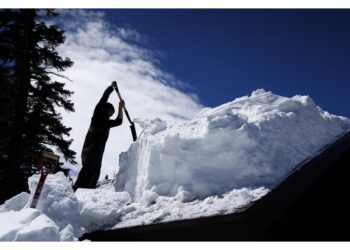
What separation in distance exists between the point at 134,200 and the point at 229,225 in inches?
89.7

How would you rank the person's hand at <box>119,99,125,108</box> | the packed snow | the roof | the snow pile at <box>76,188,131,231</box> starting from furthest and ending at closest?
the person's hand at <box>119,99,125,108</box>
the snow pile at <box>76,188,131,231</box>
the packed snow
the roof

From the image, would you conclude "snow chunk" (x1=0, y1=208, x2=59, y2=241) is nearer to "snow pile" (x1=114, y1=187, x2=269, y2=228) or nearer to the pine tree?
"snow pile" (x1=114, y1=187, x2=269, y2=228)

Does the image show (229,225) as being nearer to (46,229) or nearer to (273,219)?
(273,219)

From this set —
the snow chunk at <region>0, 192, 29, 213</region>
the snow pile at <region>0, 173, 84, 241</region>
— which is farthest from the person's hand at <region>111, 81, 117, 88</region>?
the snow chunk at <region>0, 192, 29, 213</region>

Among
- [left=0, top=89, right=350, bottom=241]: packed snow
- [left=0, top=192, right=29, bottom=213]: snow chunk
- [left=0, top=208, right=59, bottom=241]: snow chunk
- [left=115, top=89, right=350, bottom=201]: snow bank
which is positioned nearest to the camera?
[left=0, top=208, right=59, bottom=241]: snow chunk

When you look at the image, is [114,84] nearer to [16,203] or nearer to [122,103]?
[122,103]

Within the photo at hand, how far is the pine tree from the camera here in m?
12.7

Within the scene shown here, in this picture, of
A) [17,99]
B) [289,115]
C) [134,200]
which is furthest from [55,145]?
[289,115]

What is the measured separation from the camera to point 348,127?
6.29 meters

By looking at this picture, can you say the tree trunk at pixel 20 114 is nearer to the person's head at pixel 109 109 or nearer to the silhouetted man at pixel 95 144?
the silhouetted man at pixel 95 144

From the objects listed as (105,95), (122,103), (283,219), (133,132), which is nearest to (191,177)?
(283,219)

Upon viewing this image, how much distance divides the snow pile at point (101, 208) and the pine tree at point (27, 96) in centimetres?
817

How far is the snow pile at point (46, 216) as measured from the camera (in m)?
3.40

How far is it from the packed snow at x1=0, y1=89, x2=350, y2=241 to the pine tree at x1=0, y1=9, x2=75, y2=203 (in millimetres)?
8346
